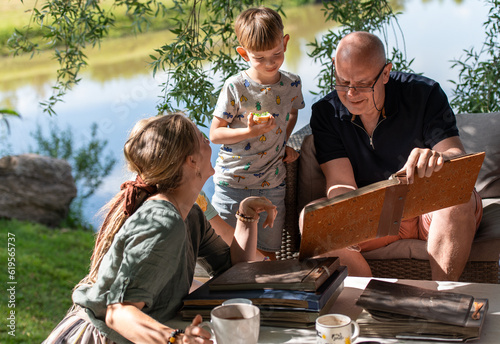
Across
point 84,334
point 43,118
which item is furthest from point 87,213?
point 84,334

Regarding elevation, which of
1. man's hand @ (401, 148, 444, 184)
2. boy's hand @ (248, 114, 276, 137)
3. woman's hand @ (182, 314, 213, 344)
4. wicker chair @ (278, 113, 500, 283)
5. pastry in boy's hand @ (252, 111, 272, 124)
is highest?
pastry in boy's hand @ (252, 111, 272, 124)

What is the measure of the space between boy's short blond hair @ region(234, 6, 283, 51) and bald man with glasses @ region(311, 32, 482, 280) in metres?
0.28

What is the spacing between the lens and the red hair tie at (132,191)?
151 centimetres

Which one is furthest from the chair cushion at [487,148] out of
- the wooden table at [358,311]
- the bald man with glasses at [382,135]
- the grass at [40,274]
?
the grass at [40,274]

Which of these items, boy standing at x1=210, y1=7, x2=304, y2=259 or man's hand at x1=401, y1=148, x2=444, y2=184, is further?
boy standing at x1=210, y1=7, x2=304, y2=259

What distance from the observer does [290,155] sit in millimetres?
2725

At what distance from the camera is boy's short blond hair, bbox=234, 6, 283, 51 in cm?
241

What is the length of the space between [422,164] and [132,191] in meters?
0.90

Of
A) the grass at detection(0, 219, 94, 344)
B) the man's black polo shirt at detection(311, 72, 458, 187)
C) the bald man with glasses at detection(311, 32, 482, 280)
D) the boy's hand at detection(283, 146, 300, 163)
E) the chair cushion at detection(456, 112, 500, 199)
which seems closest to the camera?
the bald man with glasses at detection(311, 32, 482, 280)

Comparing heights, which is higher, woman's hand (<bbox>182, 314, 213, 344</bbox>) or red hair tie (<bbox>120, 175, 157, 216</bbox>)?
red hair tie (<bbox>120, 175, 157, 216</bbox>)

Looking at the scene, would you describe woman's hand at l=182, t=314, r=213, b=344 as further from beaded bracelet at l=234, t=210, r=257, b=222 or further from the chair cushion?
the chair cushion

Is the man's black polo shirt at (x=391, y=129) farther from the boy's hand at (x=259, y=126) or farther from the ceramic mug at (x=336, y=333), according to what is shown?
the ceramic mug at (x=336, y=333)

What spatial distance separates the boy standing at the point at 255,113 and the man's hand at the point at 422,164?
2.63ft

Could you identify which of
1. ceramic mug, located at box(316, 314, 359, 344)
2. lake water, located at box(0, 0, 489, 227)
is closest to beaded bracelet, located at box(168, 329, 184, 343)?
ceramic mug, located at box(316, 314, 359, 344)
